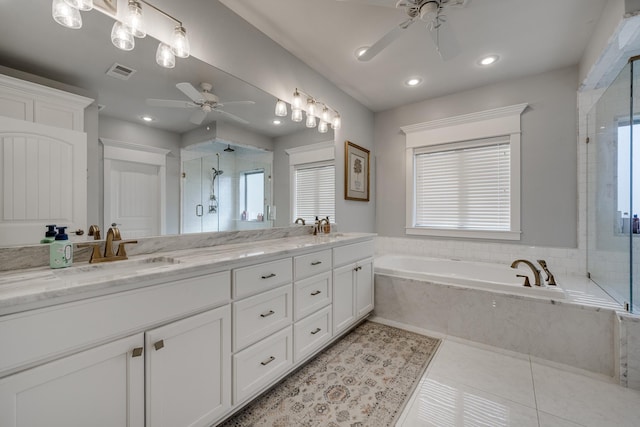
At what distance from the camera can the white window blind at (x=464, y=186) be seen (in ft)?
9.81

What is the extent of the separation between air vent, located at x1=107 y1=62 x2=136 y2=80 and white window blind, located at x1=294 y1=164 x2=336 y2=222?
141 centimetres

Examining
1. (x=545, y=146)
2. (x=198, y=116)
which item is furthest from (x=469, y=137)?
(x=198, y=116)

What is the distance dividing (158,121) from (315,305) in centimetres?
155

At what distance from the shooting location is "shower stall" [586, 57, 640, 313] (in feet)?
6.32

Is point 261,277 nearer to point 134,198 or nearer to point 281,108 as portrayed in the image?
point 134,198

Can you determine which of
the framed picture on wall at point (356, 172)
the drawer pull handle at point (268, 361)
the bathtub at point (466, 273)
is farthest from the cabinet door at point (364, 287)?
the drawer pull handle at point (268, 361)

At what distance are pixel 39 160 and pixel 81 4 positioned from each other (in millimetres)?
749

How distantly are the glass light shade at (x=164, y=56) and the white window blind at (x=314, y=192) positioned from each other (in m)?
1.29

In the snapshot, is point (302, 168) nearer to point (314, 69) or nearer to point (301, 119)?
point (301, 119)

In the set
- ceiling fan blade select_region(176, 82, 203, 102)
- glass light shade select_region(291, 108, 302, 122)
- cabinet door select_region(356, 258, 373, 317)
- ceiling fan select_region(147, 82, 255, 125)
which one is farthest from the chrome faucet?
cabinet door select_region(356, 258, 373, 317)

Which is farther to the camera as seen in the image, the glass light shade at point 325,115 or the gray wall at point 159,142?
the glass light shade at point 325,115

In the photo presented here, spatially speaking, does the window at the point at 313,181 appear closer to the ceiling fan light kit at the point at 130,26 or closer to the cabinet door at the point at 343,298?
the cabinet door at the point at 343,298

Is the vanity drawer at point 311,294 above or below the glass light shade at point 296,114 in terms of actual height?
below

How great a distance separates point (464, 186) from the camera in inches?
126
